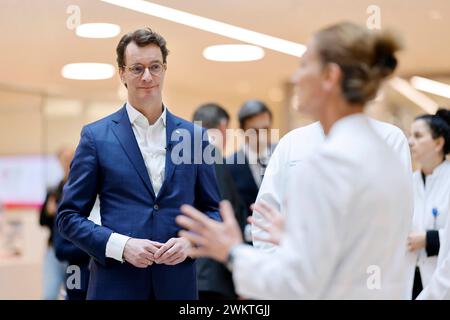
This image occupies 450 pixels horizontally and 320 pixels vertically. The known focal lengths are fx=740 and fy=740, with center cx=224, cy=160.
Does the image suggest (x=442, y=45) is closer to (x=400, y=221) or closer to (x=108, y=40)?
(x=108, y=40)

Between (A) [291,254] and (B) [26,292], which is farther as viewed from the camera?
(B) [26,292]

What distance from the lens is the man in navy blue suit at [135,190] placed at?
7.72 feet

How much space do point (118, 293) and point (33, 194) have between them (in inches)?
282

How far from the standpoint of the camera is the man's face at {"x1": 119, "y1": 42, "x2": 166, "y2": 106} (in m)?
2.45

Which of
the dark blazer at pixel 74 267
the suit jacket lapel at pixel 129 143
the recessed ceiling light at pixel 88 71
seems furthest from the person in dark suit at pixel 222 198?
the recessed ceiling light at pixel 88 71

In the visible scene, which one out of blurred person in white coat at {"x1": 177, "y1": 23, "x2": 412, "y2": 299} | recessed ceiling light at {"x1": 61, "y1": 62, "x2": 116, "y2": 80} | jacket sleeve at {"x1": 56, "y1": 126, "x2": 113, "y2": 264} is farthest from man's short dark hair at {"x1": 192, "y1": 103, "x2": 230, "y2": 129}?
blurred person in white coat at {"x1": 177, "y1": 23, "x2": 412, "y2": 299}

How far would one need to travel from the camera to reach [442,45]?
7.16 meters

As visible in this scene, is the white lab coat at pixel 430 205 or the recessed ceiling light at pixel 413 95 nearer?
the white lab coat at pixel 430 205

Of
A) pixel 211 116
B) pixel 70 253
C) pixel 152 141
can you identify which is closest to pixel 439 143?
pixel 211 116

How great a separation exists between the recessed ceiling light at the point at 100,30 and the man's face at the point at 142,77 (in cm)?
269

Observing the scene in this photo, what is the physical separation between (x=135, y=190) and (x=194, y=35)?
4.03 meters

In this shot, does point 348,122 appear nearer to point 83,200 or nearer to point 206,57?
point 83,200

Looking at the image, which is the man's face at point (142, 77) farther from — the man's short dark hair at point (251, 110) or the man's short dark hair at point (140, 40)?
the man's short dark hair at point (251, 110)
